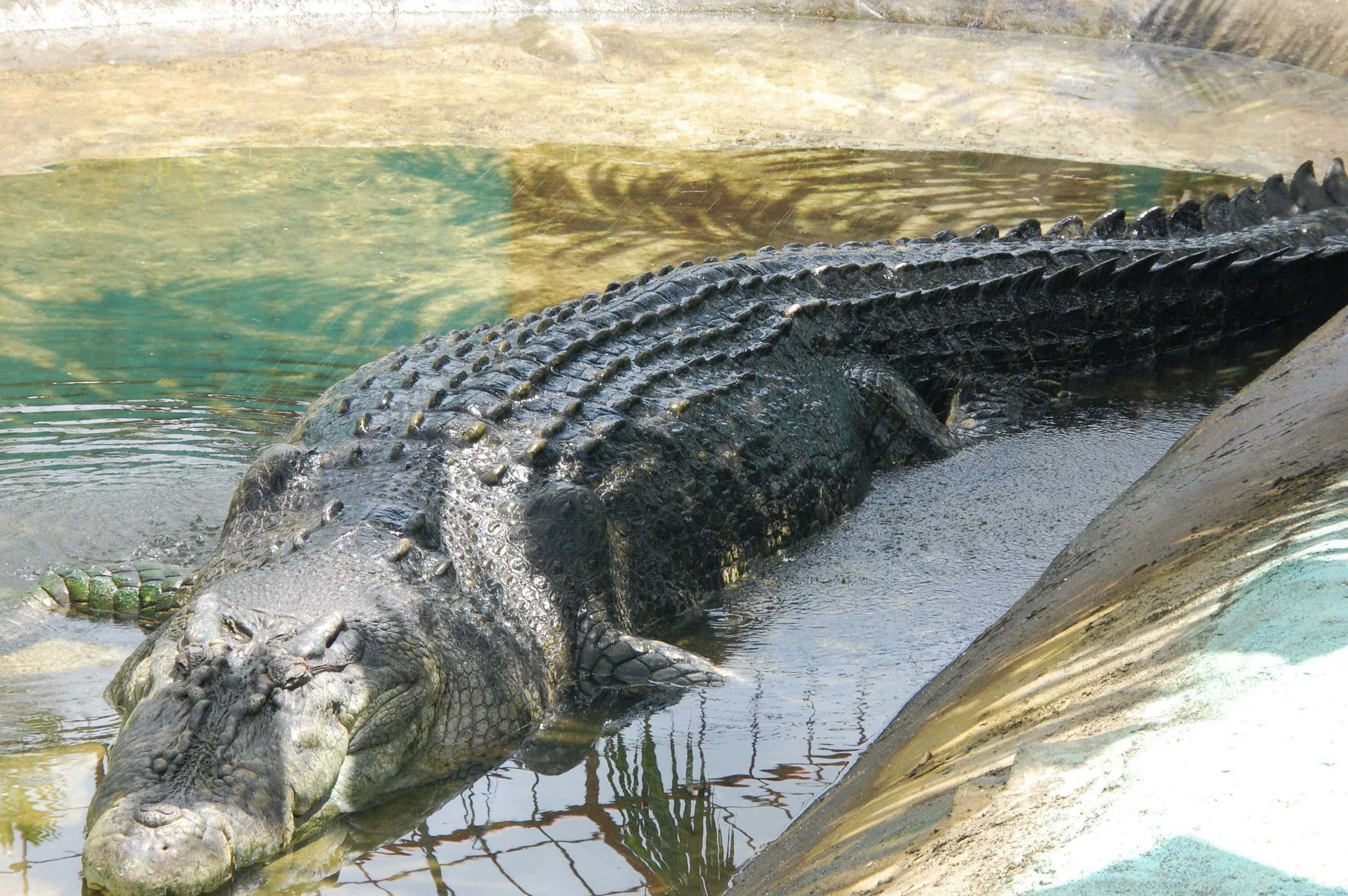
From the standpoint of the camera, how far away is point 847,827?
7.79ft

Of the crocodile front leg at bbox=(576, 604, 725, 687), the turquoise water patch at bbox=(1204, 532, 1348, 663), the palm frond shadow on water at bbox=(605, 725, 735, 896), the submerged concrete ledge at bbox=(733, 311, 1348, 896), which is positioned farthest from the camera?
the crocodile front leg at bbox=(576, 604, 725, 687)

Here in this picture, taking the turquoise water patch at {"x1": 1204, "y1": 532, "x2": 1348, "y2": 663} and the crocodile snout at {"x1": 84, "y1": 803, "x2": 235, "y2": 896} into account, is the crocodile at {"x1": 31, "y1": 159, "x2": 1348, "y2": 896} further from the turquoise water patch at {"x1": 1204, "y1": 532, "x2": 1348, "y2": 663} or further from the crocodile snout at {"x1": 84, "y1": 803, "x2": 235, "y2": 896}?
the turquoise water patch at {"x1": 1204, "y1": 532, "x2": 1348, "y2": 663}

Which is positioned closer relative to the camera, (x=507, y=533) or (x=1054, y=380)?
(x=507, y=533)

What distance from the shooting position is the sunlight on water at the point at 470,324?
2.93 m

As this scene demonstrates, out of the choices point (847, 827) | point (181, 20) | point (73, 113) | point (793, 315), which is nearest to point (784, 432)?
point (793, 315)

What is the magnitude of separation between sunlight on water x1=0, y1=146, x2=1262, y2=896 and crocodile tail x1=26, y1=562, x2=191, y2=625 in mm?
78

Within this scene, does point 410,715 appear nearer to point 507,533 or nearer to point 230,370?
point 507,533

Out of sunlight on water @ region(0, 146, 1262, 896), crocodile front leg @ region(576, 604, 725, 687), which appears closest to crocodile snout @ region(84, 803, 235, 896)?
sunlight on water @ region(0, 146, 1262, 896)

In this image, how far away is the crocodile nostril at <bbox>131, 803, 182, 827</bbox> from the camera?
250 centimetres

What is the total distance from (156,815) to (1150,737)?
186 cm

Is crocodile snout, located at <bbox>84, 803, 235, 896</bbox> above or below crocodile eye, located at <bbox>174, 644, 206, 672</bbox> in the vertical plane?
below

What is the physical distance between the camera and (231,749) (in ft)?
8.88

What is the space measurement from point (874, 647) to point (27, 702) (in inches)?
89.8

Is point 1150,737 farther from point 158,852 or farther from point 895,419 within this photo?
point 895,419
